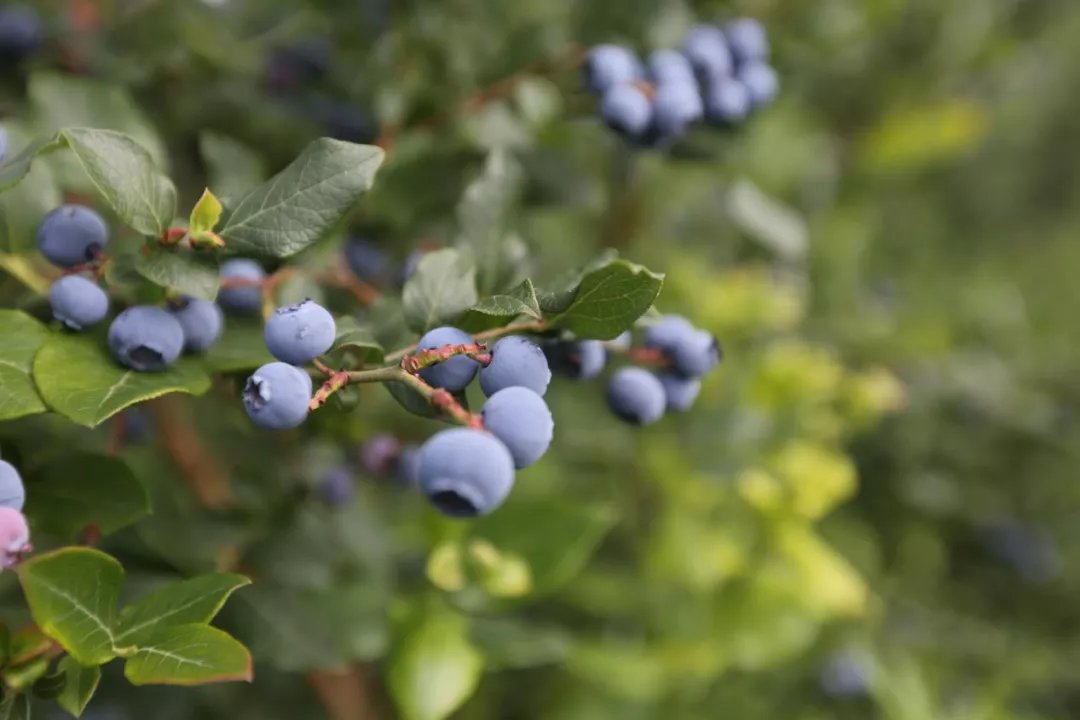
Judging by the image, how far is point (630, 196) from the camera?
50.9 inches

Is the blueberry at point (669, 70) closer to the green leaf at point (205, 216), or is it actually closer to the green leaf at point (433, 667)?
the green leaf at point (205, 216)

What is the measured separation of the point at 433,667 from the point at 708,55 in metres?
0.57

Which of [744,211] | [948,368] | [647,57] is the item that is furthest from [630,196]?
[948,368]

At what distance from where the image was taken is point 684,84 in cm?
75

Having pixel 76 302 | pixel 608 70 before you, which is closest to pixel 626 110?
pixel 608 70

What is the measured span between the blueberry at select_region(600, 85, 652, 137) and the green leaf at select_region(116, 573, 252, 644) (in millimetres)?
440

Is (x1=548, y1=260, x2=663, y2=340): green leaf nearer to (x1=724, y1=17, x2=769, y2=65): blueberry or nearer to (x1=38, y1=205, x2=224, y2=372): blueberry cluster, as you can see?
(x1=38, y1=205, x2=224, y2=372): blueberry cluster

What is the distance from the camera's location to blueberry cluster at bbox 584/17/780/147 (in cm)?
73

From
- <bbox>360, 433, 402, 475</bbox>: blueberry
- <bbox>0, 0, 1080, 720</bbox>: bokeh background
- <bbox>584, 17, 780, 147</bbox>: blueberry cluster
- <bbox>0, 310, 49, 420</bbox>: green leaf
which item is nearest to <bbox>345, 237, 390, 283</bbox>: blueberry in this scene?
<bbox>0, 0, 1080, 720</bbox>: bokeh background

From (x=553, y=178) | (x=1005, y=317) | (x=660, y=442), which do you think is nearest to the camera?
(x=553, y=178)

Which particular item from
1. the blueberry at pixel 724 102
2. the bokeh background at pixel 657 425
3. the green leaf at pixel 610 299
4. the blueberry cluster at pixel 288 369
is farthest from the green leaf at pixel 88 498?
the blueberry at pixel 724 102

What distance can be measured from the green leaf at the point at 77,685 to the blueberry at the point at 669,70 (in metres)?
0.58

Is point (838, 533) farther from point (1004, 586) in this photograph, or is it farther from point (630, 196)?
point (630, 196)

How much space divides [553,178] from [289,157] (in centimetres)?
28
